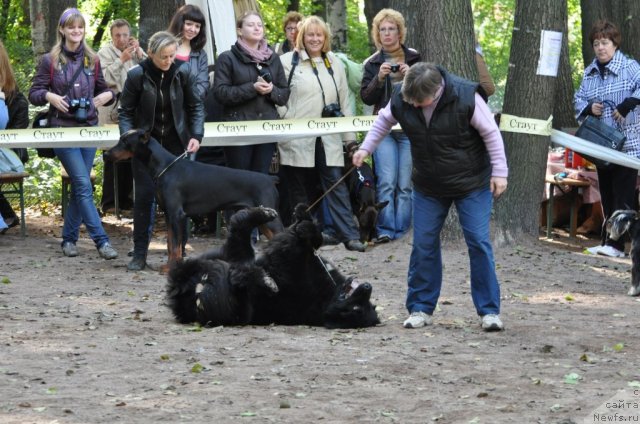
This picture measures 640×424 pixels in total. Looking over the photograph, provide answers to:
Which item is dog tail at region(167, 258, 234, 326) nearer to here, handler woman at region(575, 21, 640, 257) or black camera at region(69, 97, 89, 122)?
black camera at region(69, 97, 89, 122)

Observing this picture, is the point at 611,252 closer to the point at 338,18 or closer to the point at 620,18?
the point at 620,18

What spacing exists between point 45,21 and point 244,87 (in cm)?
548

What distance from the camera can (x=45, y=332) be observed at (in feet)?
25.4

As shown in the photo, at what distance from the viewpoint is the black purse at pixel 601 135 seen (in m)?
12.1

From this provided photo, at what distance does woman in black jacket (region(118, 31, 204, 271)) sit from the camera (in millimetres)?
10328

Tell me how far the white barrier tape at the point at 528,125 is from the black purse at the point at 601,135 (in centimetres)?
56

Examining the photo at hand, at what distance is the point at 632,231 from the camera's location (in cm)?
1016

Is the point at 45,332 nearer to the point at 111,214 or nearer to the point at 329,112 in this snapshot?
the point at 329,112

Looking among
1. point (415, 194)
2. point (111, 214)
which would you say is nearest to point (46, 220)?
point (111, 214)

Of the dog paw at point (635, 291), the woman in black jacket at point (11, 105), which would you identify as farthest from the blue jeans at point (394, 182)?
the woman in black jacket at point (11, 105)

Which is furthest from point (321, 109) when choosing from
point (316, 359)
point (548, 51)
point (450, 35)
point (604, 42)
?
point (316, 359)

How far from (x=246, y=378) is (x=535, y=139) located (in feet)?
21.3

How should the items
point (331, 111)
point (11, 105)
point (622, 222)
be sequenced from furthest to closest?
point (11, 105) → point (331, 111) → point (622, 222)

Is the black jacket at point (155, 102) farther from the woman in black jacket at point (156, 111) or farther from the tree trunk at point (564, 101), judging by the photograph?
the tree trunk at point (564, 101)
